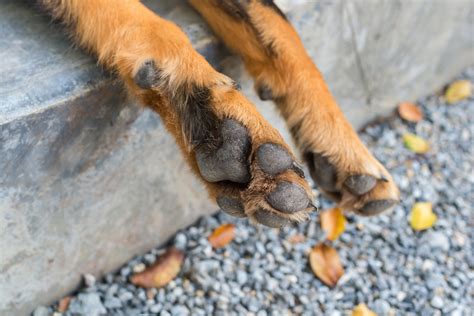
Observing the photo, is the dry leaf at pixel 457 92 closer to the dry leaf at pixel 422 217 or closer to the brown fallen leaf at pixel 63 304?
the dry leaf at pixel 422 217

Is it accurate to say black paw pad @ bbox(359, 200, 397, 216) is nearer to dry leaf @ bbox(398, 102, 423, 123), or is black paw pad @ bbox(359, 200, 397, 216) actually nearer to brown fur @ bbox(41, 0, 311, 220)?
brown fur @ bbox(41, 0, 311, 220)

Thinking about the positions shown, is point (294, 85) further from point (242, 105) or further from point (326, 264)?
point (326, 264)

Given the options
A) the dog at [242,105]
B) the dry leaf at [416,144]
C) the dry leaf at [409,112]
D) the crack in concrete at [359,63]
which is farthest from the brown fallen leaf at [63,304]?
the dry leaf at [409,112]

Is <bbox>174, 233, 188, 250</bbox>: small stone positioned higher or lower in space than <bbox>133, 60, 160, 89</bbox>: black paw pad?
lower

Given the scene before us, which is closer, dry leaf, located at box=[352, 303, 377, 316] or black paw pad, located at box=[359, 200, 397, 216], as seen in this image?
black paw pad, located at box=[359, 200, 397, 216]

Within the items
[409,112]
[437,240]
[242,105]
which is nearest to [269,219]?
[242,105]

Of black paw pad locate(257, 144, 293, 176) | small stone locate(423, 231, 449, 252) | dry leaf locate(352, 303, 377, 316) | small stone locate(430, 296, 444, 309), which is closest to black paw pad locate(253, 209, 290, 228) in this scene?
black paw pad locate(257, 144, 293, 176)

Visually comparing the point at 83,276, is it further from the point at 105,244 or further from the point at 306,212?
the point at 306,212
